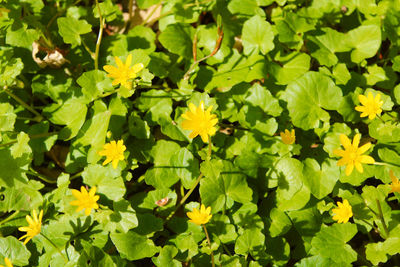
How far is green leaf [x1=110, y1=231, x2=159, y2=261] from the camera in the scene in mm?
1981

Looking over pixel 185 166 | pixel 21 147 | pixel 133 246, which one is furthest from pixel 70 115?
pixel 133 246

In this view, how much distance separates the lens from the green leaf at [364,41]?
2.43 m

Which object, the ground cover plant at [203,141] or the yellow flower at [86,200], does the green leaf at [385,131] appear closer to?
the ground cover plant at [203,141]

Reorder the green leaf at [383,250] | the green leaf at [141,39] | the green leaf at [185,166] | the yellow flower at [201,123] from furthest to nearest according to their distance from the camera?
the green leaf at [141,39], the green leaf at [185,166], the green leaf at [383,250], the yellow flower at [201,123]

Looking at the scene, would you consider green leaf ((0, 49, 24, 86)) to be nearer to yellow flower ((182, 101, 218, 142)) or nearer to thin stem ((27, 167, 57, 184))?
thin stem ((27, 167, 57, 184))

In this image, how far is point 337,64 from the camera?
7.91ft

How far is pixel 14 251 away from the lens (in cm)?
204

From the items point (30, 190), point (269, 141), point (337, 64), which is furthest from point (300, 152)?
point (30, 190)

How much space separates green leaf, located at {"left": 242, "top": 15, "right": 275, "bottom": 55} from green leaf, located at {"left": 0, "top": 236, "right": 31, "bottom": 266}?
1735 mm

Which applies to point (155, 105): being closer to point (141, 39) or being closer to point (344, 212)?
point (141, 39)

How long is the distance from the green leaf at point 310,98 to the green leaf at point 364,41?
354mm

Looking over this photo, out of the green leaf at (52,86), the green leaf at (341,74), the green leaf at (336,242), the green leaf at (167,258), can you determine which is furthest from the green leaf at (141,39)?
the green leaf at (336,242)

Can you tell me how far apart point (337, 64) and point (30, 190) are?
1.99m

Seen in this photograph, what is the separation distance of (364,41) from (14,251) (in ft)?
7.97
